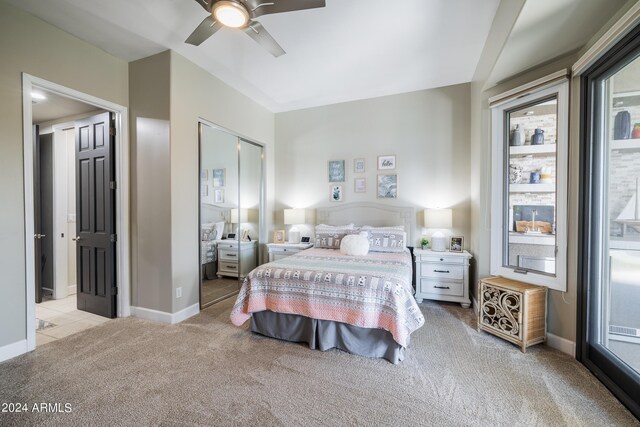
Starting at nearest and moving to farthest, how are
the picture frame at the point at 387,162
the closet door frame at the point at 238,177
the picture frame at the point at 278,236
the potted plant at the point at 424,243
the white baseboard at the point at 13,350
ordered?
the white baseboard at the point at 13,350 → the closet door frame at the point at 238,177 → the potted plant at the point at 424,243 → the picture frame at the point at 387,162 → the picture frame at the point at 278,236

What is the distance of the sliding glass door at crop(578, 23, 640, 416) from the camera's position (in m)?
1.87

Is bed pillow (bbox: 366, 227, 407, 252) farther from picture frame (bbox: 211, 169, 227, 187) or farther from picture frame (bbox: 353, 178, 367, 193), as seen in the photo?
picture frame (bbox: 211, 169, 227, 187)

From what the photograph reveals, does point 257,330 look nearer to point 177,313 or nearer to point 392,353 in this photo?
point 177,313

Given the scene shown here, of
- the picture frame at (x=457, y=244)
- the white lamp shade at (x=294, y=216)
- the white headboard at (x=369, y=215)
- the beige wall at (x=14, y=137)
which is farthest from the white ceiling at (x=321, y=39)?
the picture frame at (x=457, y=244)

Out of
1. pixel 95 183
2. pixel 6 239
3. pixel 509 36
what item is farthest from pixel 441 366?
pixel 95 183

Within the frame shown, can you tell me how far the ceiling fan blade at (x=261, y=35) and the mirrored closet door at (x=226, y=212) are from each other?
144cm

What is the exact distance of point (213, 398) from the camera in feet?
5.84

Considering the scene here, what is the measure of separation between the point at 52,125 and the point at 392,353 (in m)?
5.30

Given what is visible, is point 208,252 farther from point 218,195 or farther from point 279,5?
point 279,5

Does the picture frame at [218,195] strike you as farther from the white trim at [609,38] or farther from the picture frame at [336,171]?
the white trim at [609,38]

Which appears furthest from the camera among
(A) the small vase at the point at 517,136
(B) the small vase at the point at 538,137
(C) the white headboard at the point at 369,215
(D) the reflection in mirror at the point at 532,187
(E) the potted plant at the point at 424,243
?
(C) the white headboard at the point at 369,215

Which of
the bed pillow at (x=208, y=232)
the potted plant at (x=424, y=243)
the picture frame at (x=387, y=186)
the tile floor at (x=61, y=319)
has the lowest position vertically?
the tile floor at (x=61, y=319)

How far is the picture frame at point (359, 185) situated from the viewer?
4.32 m

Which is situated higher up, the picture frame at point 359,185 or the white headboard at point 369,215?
the picture frame at point 359,185
